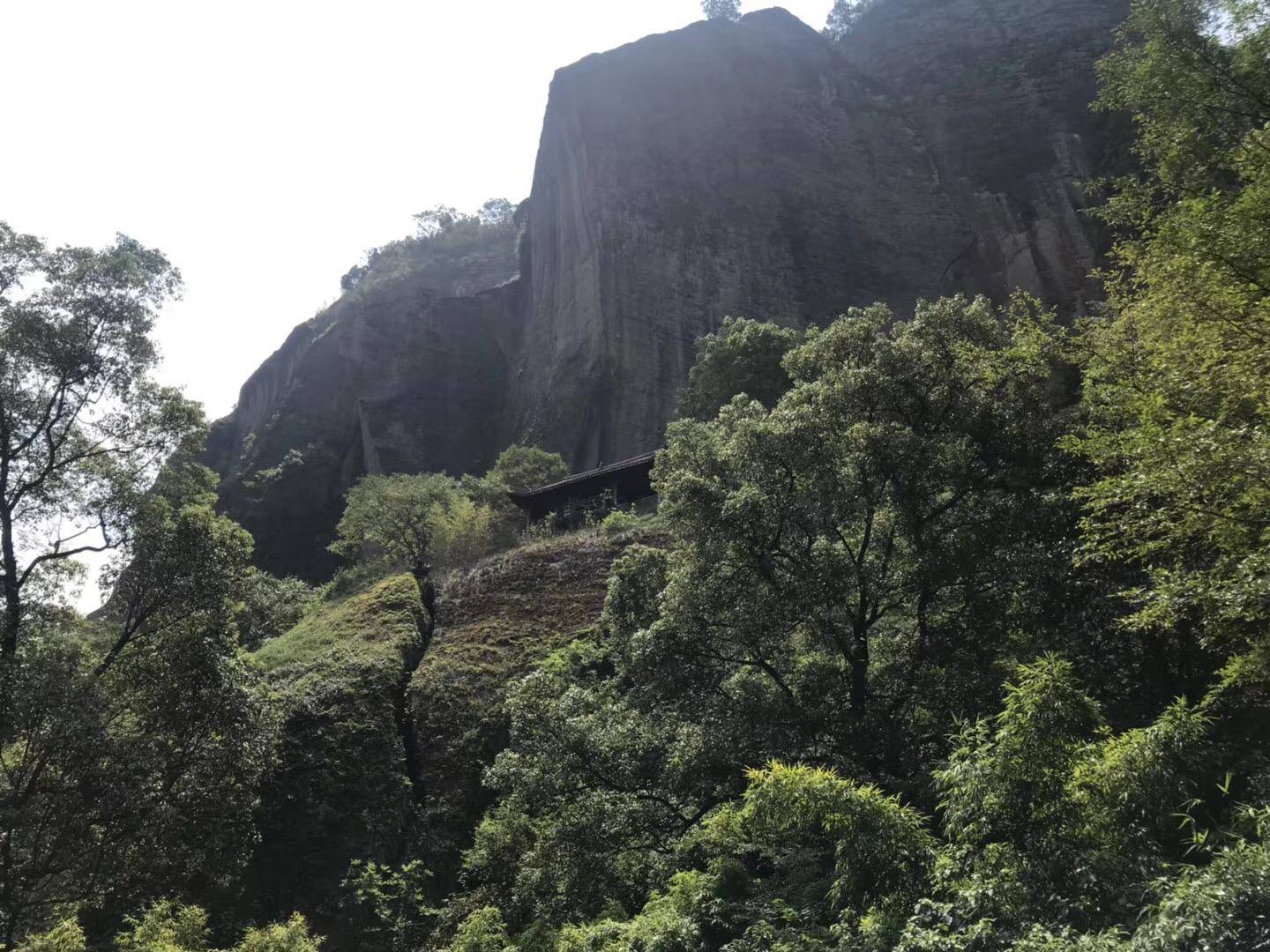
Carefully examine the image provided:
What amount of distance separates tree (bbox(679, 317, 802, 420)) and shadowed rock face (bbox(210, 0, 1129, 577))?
381 inches

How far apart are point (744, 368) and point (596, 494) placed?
7.94 m

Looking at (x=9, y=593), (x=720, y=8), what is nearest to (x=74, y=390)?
(x=9, y=593)

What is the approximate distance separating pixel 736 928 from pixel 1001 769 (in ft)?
10.6

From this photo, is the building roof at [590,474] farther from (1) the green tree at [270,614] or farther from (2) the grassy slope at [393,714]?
(1) the green tree at [270,614]

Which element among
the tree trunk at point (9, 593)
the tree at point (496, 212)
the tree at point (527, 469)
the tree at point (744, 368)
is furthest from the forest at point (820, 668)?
the tree at point (496, 212)

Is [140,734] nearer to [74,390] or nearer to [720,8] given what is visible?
[74,390]

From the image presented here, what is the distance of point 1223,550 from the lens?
8.21 metres

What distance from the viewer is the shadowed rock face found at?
4575 centimetres

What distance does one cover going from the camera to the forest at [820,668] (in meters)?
6.82

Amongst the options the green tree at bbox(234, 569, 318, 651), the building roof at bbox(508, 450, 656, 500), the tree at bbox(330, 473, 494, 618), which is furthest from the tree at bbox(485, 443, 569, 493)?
the green tree at bbox(234, 569, 318, 651)

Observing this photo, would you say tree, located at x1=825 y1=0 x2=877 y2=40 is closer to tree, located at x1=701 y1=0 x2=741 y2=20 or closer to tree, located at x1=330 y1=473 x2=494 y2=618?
tree, located at x1=701 y1=0 x2=741 y2=20

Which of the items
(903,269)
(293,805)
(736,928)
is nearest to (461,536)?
(293,805)

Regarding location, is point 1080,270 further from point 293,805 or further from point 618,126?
point 293,805

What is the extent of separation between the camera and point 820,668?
1173 cm
